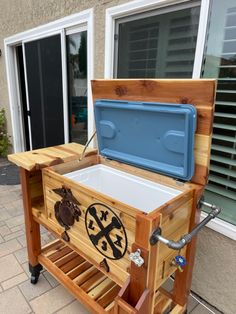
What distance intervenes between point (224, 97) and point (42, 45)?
235cm

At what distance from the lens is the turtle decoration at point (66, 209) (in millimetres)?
1242

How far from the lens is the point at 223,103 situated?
1.48 metres

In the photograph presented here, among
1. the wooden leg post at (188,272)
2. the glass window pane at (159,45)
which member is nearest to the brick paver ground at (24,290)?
the wooden leg post at (188,272)

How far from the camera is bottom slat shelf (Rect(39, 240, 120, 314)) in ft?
→ 4.87

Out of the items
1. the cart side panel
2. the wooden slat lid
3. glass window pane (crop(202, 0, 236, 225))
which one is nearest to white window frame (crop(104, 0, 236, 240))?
glass window pane (crop(202, 0, 236, 225))

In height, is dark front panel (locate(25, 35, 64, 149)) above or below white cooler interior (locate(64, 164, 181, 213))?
above

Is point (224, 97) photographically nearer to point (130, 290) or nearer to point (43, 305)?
point (130, 290)

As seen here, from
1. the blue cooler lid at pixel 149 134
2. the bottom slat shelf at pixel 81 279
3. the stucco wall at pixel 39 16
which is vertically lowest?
the bottom slat shelf at pixel 81 279

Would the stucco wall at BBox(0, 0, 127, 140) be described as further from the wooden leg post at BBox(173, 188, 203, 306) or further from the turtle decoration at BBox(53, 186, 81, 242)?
the wooden leg post at BBox(173, 188, 203, 306)

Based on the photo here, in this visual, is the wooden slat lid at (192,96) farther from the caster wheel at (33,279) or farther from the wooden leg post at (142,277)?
the caster wheel at (33,279)

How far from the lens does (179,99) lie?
1074 mm

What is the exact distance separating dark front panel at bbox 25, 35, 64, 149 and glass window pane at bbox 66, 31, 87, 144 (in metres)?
0.16

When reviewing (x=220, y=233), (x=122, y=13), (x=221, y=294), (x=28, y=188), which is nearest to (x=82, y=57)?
(x=122, y=13)

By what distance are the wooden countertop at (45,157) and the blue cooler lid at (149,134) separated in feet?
0.78
